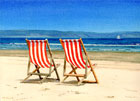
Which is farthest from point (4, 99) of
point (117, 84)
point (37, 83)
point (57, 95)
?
point (117, 84)

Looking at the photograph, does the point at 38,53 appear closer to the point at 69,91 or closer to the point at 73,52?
the point at 73,52

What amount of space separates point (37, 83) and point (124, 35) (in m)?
113

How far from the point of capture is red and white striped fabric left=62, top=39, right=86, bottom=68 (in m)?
5.27

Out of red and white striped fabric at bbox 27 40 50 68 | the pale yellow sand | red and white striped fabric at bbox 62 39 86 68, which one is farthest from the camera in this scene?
red and white striped fabric at bbox 27 40 50 68

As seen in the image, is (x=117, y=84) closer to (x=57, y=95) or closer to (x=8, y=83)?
(x=57, y=95)

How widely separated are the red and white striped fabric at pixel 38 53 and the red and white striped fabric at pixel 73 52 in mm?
507

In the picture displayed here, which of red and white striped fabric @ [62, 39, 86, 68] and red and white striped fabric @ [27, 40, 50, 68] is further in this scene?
red and white striped fabric @ [27, 40, 50, 68]

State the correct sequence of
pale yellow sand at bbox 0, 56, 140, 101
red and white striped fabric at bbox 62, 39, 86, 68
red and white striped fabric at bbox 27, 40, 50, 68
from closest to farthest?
pale yellow sand at bbox 0, 56, 140, 101
red and white striped fabric at bbox 62, 39, 86, 68
red and white striped fabric at bbox 27, 40, 50, 68

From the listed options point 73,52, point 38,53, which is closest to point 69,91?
point 73,52

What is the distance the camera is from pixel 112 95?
14.4 ft

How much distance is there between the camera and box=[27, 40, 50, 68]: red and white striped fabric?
543 cm

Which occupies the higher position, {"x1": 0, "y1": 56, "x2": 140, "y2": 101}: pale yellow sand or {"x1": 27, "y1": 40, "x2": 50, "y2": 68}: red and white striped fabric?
{"x1": 27, "y1": 40, "x2": 50, "y2": 68}: red and white striped fabric

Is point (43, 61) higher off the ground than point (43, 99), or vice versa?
point (43, 61)

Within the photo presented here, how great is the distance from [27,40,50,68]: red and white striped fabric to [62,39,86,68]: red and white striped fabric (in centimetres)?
51
